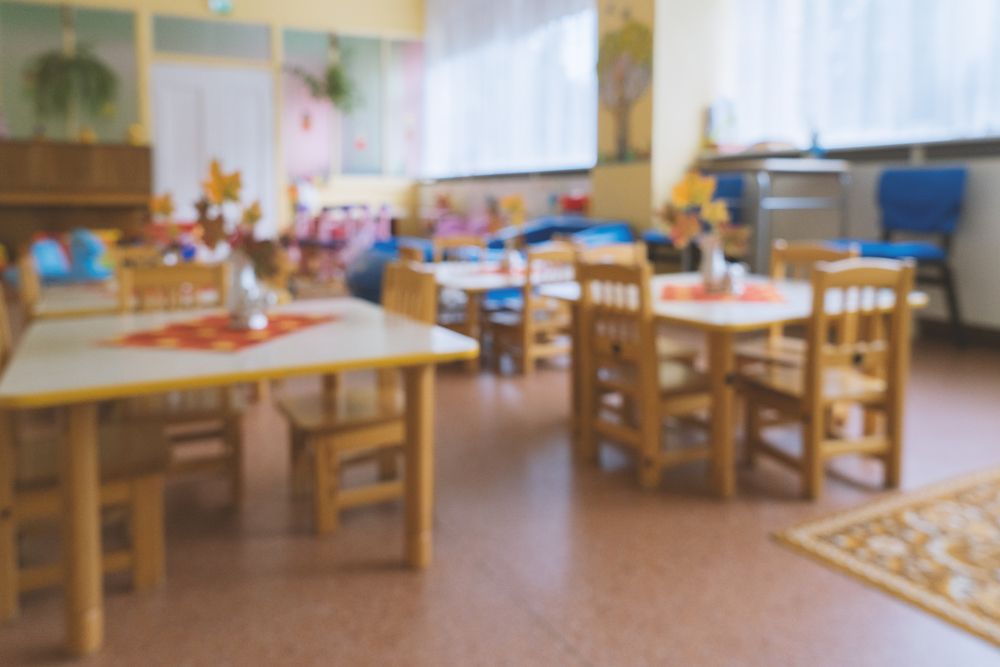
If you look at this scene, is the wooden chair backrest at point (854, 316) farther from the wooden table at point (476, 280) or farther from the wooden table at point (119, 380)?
the wooden table at point (476, 280)

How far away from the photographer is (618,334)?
2932 mm

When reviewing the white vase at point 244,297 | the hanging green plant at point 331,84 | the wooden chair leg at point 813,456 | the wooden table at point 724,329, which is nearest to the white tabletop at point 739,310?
the wooden table at point 724,329

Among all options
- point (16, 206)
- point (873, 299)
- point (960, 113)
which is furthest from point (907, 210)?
point (16, 206)

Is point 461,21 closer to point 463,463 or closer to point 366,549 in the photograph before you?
point 463,463

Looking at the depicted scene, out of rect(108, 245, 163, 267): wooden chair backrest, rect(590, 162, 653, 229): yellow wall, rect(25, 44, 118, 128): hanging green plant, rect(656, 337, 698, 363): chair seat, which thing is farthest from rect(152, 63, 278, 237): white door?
rect(656, 337, 698, 363): chair seat

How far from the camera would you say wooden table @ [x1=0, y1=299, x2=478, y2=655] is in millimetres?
1716

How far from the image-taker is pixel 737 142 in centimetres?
685

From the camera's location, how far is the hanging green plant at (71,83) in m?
9.21

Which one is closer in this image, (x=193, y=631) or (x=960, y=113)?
(x=193, y=631)

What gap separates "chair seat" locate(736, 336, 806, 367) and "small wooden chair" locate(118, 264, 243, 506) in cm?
196

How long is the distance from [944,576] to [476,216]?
7.81 m

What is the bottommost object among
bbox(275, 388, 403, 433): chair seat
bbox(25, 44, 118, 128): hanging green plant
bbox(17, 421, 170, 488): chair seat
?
bbox(17, 421, 170, 488): chair seat

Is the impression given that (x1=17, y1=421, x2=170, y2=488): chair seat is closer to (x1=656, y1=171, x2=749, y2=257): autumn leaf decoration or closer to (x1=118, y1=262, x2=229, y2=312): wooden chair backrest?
(x1=118, y1=262, x2=229, y2=312): wooden chair backrest

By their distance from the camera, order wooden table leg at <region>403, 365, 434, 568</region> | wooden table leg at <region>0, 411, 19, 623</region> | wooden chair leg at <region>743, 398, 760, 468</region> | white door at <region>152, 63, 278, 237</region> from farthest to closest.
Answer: white door at <region>152, 63, 278, 237</region>, wooden chair leg at <region>743, 398, 760, 468</region>, wooden table leg at <region>403, 365, 434, 568</region>, wooden table leg at <region>0, 411, 19, 623</region>
